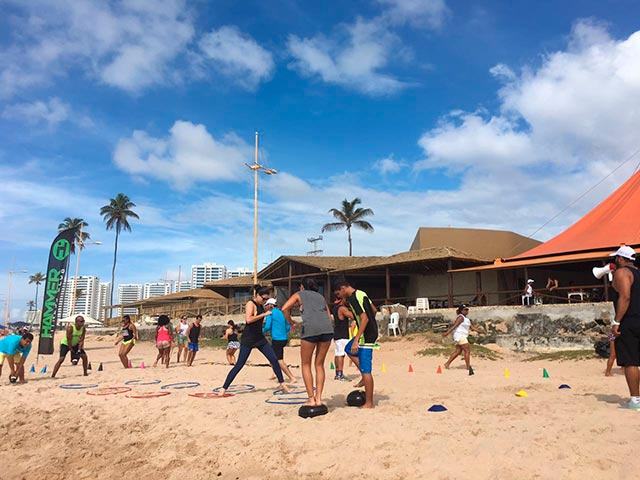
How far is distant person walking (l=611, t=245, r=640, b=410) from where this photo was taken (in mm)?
5211

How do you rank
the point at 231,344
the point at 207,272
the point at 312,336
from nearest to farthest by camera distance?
the point at 312,336 < the point at 231,344 < the point at 207,272

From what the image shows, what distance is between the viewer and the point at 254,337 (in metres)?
7.63

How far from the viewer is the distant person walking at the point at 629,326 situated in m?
5.21

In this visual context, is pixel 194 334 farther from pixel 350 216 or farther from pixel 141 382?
pixel 350 216

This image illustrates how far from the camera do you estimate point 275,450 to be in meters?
4.78

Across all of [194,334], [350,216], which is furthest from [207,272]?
[194,334]

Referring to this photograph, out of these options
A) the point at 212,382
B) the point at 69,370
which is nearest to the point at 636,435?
the point at 212,382

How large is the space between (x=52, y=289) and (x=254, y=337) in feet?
28.6

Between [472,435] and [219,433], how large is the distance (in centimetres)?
275

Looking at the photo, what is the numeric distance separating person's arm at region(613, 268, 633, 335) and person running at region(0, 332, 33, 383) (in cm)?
1053

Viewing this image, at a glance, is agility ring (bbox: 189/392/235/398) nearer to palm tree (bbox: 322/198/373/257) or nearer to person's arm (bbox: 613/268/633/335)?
person's arm (bbox: 613/268/633/335)

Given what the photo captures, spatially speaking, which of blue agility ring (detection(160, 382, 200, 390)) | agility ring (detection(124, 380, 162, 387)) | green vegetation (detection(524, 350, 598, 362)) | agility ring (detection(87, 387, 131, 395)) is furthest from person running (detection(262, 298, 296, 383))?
green vegetation (detection(524, 350, 598, 362))

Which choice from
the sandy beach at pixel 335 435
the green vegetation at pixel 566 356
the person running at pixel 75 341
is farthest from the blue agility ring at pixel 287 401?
the green vegetation at pixel 566 356

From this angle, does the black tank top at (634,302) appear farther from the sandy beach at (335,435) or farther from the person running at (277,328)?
the person running at (277,328)
